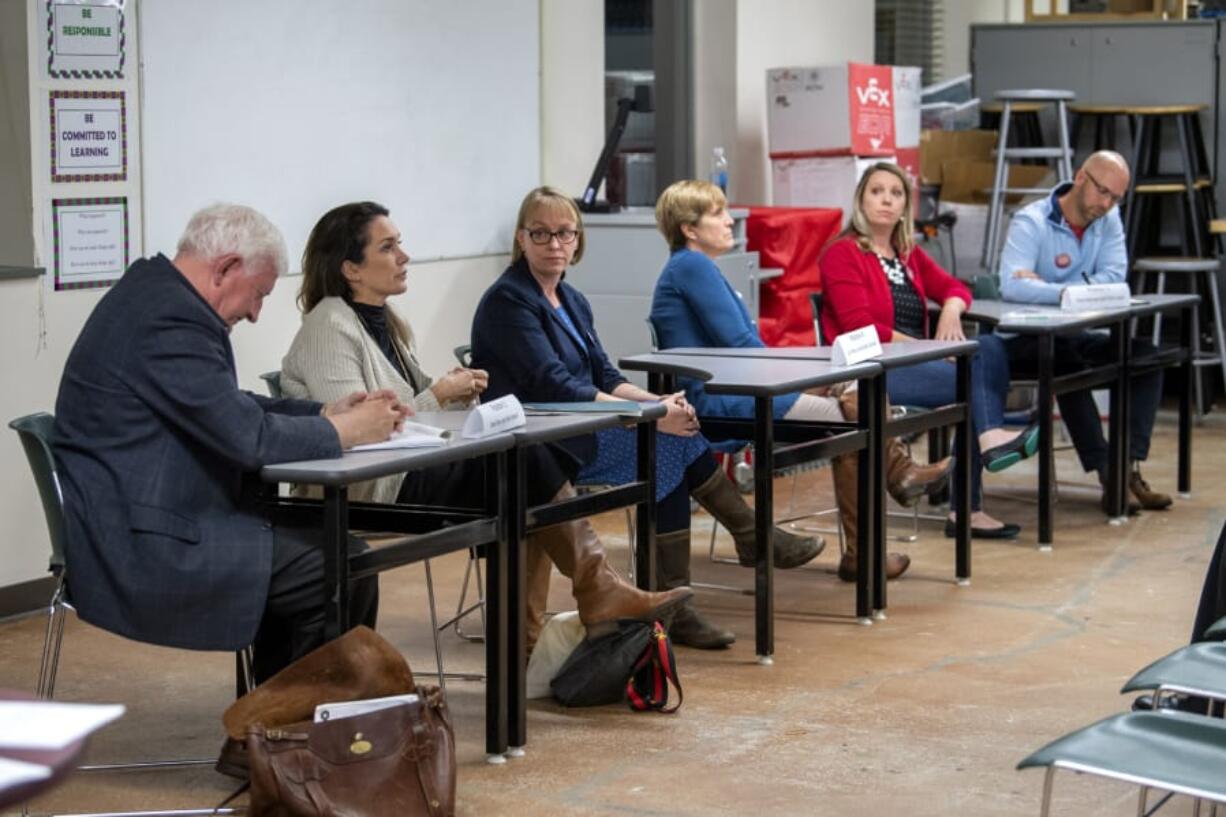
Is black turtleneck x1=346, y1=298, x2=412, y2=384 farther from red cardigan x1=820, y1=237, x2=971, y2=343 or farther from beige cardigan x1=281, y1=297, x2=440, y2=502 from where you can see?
red cardigan x1=820, y1=237, x2=971, y2=343

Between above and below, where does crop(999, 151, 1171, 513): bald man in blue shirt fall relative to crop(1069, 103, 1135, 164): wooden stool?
below

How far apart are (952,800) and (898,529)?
3050mm

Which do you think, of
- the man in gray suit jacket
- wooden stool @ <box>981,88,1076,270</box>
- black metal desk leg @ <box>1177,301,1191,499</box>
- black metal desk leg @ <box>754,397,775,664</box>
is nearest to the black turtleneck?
the man in gray suit jacket

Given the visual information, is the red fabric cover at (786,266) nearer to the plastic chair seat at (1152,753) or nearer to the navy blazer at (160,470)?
the navy blazer at (160,470)

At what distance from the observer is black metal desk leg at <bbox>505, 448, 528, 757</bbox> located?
416 cm

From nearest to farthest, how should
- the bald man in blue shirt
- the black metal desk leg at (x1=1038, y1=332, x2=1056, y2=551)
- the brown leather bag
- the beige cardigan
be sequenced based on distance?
the brown leather bag, the beige cardigan, the black metal desk leg at (x1=1038, y1=332, x2=1056, y2=551), the bald man in blue shirt

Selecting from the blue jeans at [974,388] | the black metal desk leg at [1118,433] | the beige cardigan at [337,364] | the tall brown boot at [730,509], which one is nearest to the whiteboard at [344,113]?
the beige cardigan at [337,364]

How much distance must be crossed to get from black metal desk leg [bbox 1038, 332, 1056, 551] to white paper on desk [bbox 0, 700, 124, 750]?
16.0 feet

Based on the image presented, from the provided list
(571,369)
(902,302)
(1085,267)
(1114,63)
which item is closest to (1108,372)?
(1085,267)

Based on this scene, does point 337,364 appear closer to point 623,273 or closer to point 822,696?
point 822,696

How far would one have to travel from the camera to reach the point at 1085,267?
24.0 feet

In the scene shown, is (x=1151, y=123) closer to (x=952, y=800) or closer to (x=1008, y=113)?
(x=1008, y=113)

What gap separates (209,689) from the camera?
488cm

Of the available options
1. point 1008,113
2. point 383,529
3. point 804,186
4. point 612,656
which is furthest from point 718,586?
point 1008,113
